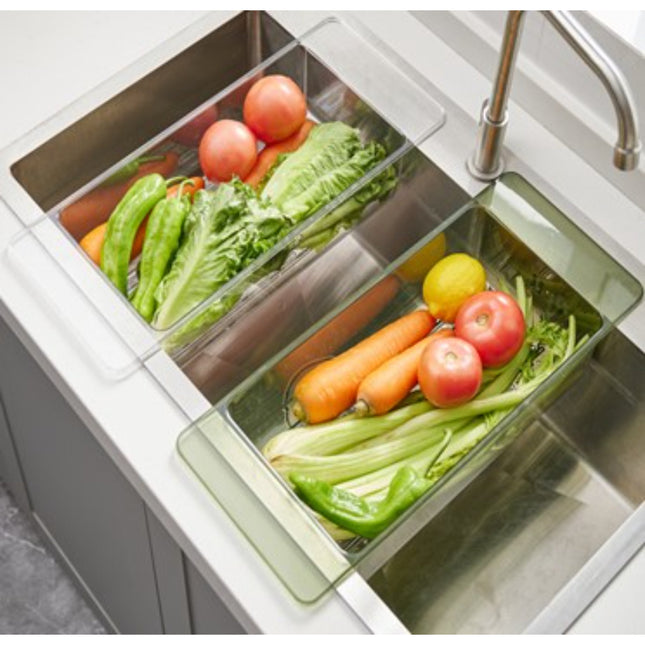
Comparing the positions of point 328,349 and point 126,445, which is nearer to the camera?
point 126,445

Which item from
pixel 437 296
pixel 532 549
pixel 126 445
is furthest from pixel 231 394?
pixel 532 549

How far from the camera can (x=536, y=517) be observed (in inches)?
60.9

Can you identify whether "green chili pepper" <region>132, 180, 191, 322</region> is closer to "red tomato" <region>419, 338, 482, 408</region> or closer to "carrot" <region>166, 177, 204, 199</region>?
"carrot" <region>166, 177, 204, 199</region>

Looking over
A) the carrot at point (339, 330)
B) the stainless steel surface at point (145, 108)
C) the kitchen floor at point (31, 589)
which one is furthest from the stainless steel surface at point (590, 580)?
the kitchen floor at point (31, 589)

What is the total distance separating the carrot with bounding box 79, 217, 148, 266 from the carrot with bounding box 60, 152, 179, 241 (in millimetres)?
20

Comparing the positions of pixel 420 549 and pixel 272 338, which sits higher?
pixel 272 338

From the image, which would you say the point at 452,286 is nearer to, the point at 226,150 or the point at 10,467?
the point at 226,150

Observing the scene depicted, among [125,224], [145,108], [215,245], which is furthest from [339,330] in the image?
[145,108]

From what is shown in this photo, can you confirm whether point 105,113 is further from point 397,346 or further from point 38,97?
point 397,346

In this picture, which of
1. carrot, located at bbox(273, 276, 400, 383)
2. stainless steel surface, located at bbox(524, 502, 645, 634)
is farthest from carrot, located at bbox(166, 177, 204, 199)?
stainless steel surface, located at bbox(524, 502, 645, 634)

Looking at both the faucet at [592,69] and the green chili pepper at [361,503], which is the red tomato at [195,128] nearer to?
the faucet at [592,69]

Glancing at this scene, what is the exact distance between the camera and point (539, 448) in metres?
1.59

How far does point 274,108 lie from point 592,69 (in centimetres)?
46
